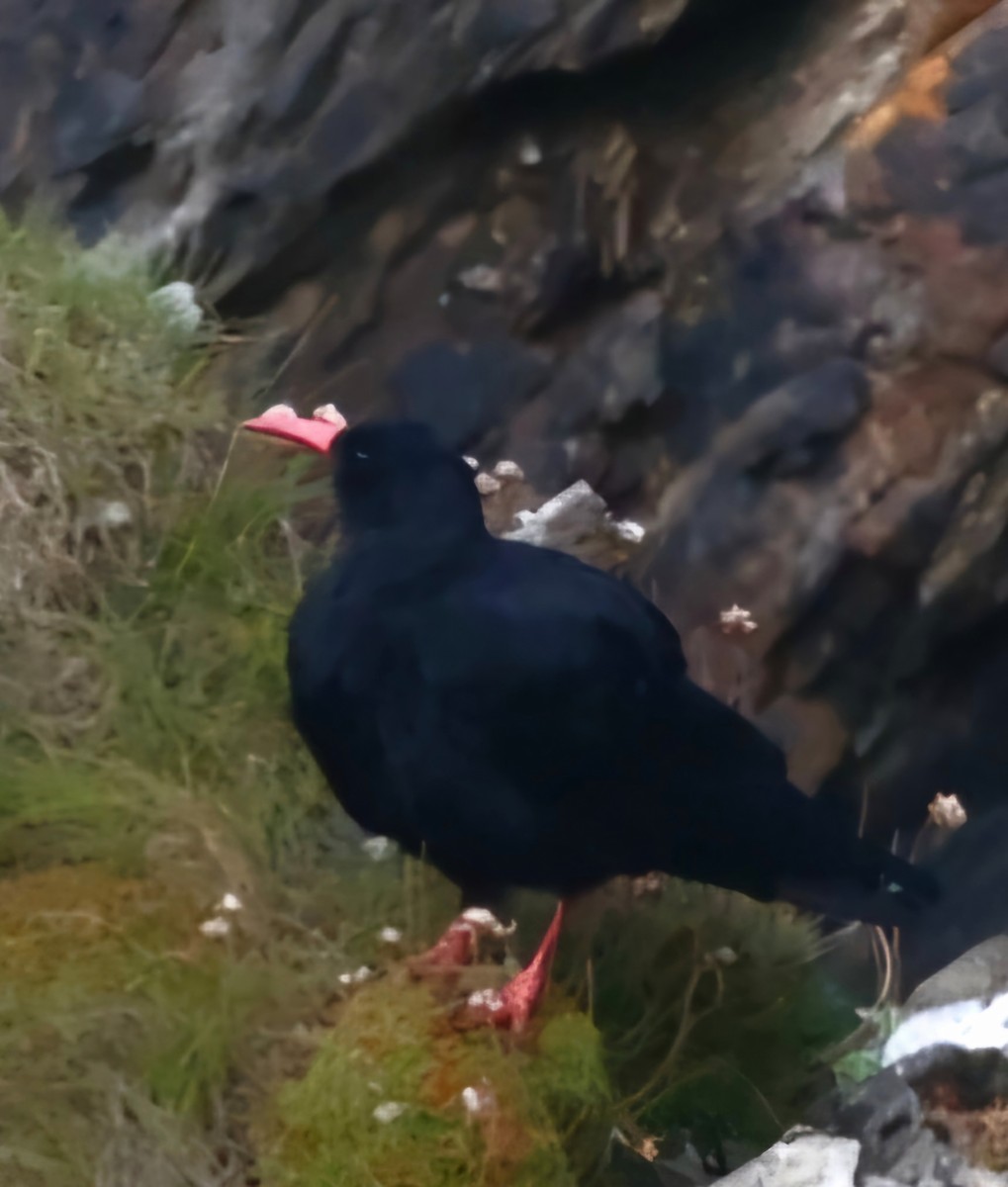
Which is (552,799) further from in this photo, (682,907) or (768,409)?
(768,409)

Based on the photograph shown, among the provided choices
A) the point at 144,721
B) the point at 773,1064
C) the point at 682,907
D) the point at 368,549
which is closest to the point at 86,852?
the point at 144,721

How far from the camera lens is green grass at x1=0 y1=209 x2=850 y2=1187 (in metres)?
1.37

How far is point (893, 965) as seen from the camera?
7.09 feet

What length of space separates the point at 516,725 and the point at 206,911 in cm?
57

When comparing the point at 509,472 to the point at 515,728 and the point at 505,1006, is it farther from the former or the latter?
the point at 505,1006

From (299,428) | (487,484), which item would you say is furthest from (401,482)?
(487,484)

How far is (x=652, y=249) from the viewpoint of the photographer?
2318 millimetres

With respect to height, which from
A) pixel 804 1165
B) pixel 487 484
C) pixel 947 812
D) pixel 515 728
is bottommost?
pixel 947 812

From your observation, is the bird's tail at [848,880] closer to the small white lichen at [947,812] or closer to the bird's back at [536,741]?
the bird's back at [536,741]

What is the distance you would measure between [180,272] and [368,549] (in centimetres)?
104

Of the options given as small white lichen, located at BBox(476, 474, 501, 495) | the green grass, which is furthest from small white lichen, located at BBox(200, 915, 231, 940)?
small white lichen, located at BBox(476, 474, 501, 495)

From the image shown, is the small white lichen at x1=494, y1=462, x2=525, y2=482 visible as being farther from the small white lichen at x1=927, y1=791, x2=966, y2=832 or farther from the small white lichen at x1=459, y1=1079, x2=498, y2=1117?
the small white lichen at x1=459, y1=1079, x2=498, y2=1117

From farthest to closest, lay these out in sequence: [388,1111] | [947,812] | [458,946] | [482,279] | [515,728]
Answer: [482,279] < [947,812] < [458,946] < [515,728] < [388,1111]

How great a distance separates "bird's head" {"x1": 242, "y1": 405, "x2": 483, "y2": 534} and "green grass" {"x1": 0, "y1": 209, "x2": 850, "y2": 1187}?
16.9 inches
